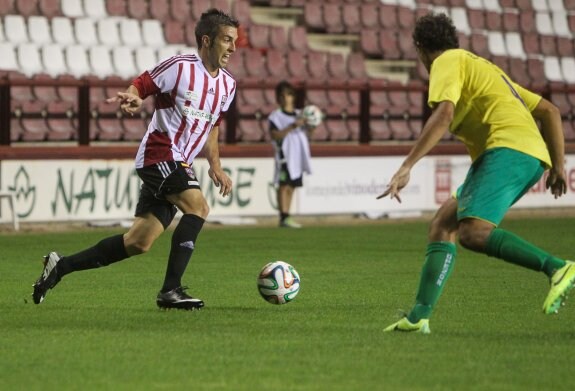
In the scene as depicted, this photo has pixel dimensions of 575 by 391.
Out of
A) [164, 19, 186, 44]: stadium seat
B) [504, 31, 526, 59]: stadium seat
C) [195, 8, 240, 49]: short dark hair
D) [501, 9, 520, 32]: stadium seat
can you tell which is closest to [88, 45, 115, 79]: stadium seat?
[164, 19, 186, 44]: stadium seat

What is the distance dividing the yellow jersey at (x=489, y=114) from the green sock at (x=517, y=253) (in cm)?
53

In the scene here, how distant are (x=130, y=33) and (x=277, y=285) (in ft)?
44.8

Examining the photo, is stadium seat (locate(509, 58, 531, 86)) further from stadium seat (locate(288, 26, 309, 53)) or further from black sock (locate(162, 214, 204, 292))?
black sock (locate(162, 214, 204, 292))

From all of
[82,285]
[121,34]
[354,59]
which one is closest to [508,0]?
[354,59]

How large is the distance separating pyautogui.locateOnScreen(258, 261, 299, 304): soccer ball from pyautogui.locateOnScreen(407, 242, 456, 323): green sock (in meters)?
1.79

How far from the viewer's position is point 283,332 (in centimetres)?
828

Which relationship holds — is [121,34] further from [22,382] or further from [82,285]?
[22,382]

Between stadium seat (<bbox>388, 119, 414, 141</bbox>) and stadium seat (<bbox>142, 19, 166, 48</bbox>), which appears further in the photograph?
stadium seat (<bbox>142, 19, 166, 48</bbox>)

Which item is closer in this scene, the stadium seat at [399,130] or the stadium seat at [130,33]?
the stadium seat at [130,33]

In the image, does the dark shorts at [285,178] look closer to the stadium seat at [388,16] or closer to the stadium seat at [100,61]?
the stadium seat at [100,61]

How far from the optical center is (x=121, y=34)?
74.3ft

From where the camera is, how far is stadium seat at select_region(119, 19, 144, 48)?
2262 centimetres

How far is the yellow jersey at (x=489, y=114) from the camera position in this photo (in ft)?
26.3

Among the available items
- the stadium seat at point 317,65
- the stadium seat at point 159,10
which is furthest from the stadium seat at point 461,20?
the stadium seat at point 159,10
